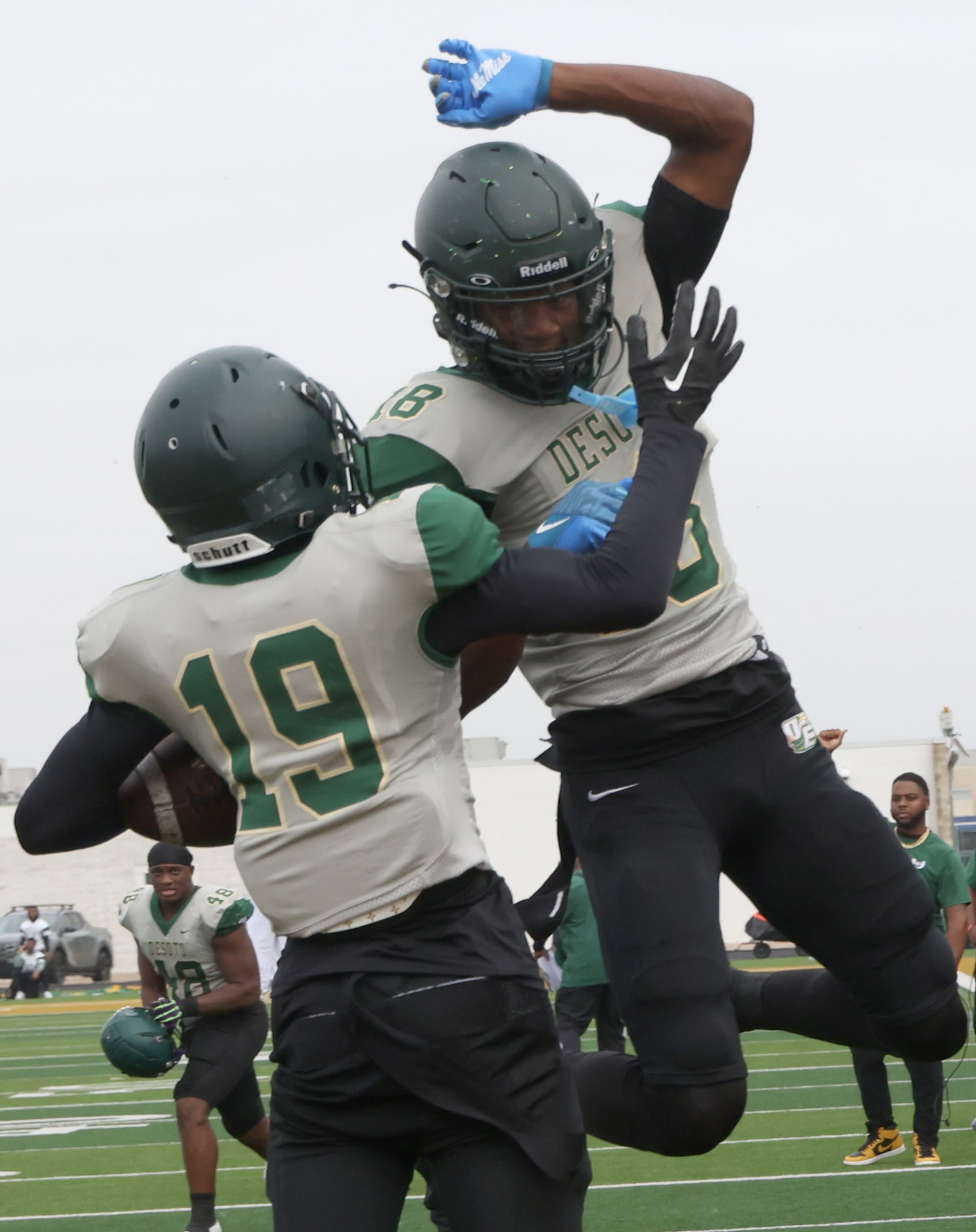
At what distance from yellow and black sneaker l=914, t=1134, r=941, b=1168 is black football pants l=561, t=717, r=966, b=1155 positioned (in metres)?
5.75

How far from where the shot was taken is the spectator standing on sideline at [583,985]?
1170cm

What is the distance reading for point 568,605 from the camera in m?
2.88

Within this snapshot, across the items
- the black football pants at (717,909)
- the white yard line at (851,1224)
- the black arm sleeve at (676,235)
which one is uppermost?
the black arm sleeve at (676,235)

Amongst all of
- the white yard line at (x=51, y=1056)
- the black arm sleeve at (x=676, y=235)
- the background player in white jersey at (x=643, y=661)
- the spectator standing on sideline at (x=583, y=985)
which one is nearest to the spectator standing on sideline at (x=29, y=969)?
the white yard line at (x=51, y=1056)

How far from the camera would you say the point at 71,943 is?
104 feet

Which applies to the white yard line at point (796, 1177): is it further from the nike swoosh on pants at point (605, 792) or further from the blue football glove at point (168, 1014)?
the nike swoosh on pants at point (605, 792)

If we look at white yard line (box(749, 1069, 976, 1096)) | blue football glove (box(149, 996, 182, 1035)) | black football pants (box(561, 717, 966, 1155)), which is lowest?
white yard line (box(749, 1069, 976, 1096))

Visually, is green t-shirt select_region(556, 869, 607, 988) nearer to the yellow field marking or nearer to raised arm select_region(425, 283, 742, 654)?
raised arm select_region(425, 283, 742, 654)

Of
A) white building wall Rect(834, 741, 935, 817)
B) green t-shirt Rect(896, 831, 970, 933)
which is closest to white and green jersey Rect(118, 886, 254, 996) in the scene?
green t-shirt Rect(896, 831, 970, 933)

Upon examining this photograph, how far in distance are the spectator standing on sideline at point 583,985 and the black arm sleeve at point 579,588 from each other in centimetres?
884

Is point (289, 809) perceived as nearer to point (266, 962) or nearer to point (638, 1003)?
point (638, 1003)

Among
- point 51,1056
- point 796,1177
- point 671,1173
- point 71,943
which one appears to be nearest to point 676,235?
point 796,1177

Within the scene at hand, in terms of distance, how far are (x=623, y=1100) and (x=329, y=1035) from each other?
4.01 ft

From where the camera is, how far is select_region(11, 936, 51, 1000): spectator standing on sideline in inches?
1148
